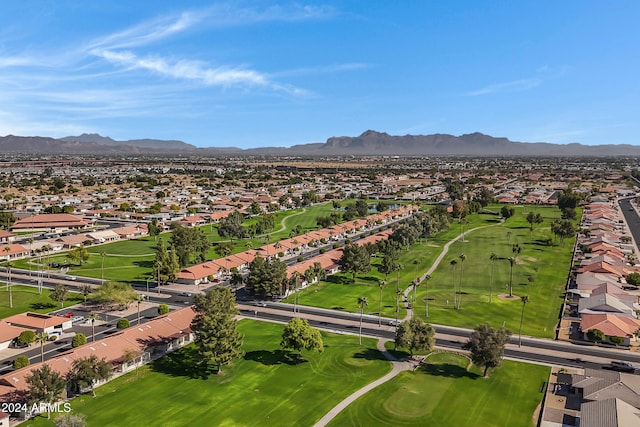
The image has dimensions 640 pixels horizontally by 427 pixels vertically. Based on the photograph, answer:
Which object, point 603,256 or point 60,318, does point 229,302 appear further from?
point 603,256

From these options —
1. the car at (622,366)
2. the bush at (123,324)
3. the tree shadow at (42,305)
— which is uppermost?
the bush at (123,324)

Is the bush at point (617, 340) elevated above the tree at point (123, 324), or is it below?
below

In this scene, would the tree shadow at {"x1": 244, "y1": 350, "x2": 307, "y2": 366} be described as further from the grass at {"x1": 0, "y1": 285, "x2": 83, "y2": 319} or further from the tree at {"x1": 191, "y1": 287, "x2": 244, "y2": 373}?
the grass at {"x1": 0, "y1": 285, "x2": 83, "y2": 319}

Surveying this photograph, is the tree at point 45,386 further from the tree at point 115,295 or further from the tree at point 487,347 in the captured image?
the tree at point 487,347

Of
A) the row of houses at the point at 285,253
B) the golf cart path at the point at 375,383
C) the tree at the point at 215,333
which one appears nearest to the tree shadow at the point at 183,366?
the tree at the point at 215,333

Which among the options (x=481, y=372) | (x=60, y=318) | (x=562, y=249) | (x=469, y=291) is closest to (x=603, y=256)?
(x=562, y=249)

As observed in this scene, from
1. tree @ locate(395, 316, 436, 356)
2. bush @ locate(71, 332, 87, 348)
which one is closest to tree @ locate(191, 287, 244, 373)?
bush @ locate(71, 332, 87, 348)
